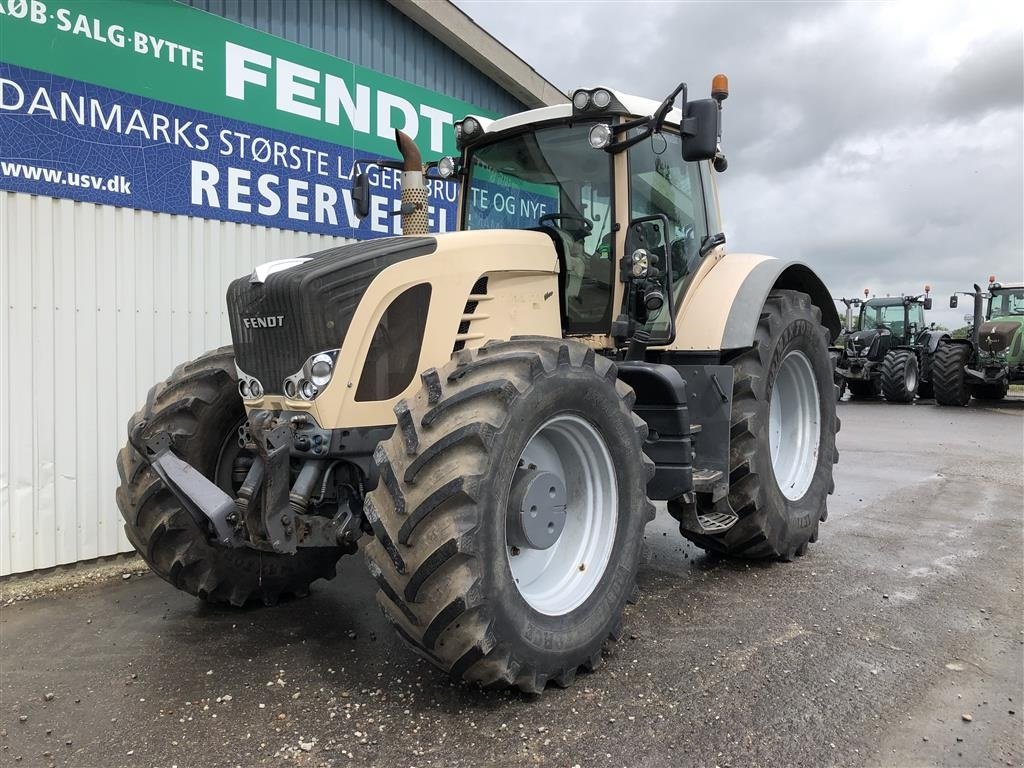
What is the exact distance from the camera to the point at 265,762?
2643mm

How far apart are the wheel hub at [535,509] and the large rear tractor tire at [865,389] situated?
1654 cm

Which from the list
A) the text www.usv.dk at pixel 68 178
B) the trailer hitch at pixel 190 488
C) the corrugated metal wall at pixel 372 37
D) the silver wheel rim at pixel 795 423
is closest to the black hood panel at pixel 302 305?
the trailer hitch at pixel 190 488

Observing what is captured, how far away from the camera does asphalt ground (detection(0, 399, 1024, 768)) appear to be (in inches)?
107

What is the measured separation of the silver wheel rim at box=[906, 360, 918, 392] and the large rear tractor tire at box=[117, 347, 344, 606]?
A: 16.8 meters

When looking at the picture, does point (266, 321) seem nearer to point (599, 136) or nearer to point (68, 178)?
point (599, 136)

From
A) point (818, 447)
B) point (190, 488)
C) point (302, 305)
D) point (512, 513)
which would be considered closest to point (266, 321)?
point (302, 305)

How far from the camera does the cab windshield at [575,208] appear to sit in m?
4.20

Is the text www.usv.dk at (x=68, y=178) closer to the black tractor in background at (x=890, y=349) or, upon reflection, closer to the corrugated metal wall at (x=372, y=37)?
the corrugated metal wall at (x=372, y=37)

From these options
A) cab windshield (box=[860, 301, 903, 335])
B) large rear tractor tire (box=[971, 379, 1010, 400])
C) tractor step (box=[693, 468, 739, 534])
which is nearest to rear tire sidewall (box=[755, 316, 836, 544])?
tractor step (box=[693, 468, 739, 534])

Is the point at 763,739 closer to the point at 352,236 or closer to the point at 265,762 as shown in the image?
the point at 265,762

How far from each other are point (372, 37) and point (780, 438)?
4806mm

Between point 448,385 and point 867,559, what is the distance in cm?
355

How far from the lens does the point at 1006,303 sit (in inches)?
677

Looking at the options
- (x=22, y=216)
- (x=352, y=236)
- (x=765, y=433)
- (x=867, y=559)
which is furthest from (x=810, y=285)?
(x=22, y=216)
